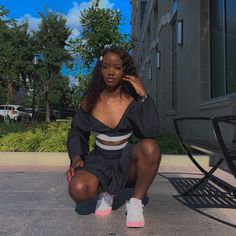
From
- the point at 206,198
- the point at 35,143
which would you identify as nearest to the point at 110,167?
the point at 206,198

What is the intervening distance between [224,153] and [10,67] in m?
37.6

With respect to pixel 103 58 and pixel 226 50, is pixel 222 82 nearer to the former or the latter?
pixel 226 50

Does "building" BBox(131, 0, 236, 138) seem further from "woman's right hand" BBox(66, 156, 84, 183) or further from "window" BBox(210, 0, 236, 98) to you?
"woman's right hand" BBox(66, 156, 84, 183)

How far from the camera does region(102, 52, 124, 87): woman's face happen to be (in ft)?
13.6

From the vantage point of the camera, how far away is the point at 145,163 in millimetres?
3965

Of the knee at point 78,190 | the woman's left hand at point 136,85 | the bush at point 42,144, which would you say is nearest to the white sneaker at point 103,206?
the knee at point 78,190

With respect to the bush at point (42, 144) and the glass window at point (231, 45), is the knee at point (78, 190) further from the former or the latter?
the glass window at point (231, 45)

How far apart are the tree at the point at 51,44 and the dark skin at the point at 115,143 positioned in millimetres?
37459

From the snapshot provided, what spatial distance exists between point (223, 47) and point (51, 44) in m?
33.8

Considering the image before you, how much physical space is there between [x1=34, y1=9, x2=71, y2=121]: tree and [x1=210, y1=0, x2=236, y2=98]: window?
105 ft

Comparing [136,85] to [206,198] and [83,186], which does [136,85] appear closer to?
[83,186]

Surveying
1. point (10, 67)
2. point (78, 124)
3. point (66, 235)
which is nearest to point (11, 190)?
point (78, 124)

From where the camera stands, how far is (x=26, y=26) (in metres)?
41.5

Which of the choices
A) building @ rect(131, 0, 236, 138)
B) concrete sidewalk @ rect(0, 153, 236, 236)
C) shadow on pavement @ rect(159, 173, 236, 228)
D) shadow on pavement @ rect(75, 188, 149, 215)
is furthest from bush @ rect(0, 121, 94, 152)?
shadow on pavement @ rect(75, 188, 149, 215)
